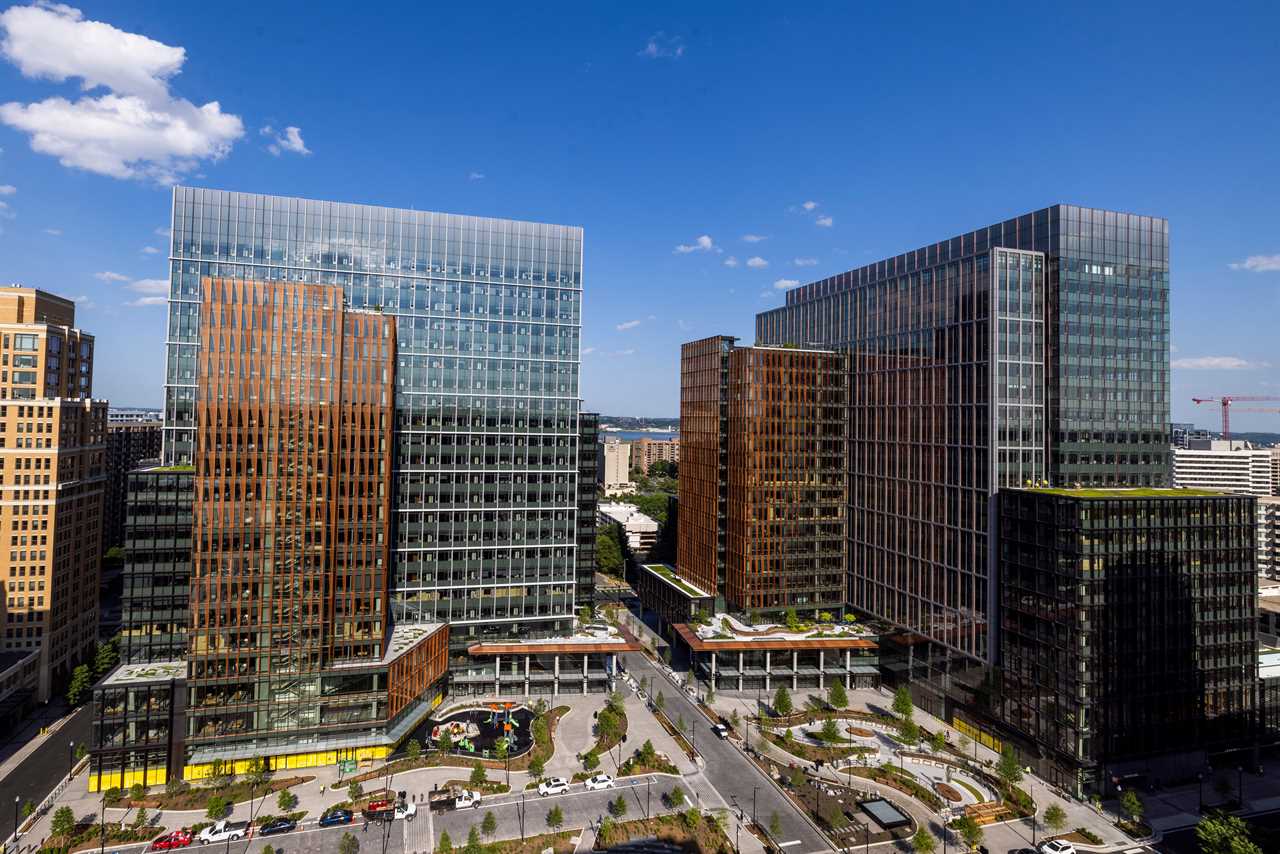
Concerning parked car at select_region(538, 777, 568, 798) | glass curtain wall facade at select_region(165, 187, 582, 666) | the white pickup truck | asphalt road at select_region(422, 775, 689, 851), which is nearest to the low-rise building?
glass curtain wall facade at select_region(165, 187, 582, 666)

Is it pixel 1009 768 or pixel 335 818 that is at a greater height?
pixel 1009 768

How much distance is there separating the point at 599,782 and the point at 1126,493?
264ft

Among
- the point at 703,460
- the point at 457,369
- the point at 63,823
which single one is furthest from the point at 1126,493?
the point at 63,823

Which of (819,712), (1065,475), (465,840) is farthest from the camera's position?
(819,712)

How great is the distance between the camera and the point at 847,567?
456ft

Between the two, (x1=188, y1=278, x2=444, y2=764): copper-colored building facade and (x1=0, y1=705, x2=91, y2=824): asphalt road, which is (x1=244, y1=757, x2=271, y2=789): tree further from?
(x1=0, y1=705, x2=91, y2=824): asphalt road

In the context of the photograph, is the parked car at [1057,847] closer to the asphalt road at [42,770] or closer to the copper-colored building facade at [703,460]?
the copper-colored building facade at [703,460]

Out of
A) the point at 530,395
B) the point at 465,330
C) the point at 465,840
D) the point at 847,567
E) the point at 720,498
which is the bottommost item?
the point at 465,840

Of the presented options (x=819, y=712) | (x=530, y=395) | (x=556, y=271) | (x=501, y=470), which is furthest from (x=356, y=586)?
(x=819, y=712)

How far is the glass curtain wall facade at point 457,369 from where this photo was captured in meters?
116

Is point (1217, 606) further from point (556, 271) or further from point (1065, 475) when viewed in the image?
point (556, 271)

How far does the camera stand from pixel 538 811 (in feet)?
273

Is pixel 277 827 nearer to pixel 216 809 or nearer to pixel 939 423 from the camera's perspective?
pixel 216 809

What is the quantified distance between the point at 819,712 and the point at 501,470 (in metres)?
66.1
